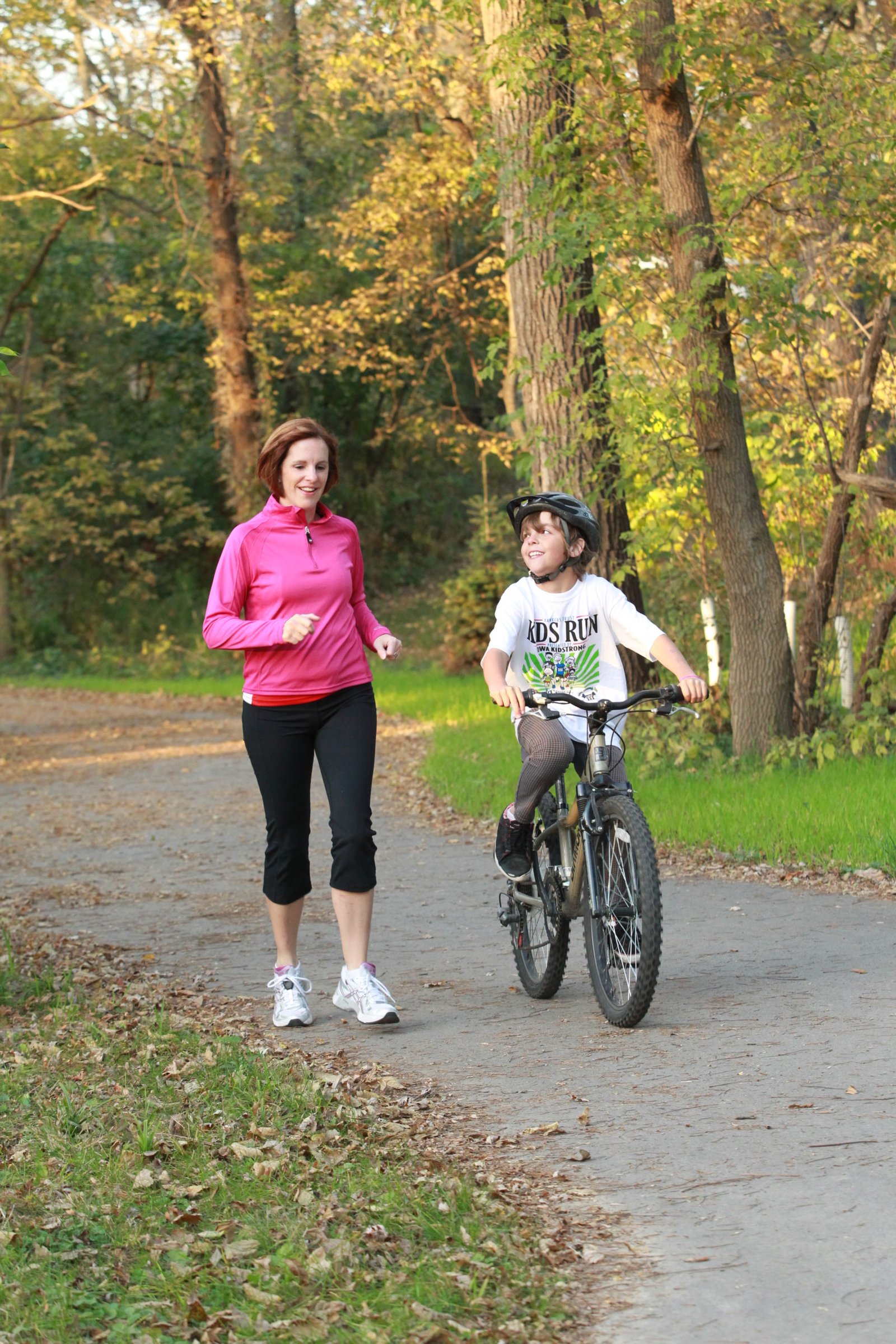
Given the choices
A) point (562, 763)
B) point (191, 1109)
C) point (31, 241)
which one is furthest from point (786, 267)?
point (31, 241)

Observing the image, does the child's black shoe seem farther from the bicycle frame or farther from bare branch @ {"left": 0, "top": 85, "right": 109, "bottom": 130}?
bare branch @ {"left": 0, "top": 85, "right": 109, "bottom": 130}

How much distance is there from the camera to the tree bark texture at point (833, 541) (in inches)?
468

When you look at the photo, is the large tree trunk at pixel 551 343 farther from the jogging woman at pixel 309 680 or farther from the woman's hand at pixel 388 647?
the woman's hand at pixel 388 647

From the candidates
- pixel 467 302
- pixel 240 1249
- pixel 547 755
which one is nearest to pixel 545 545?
pixel 547 755

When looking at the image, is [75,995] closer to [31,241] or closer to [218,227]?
[218,227]

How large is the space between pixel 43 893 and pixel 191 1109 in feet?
16.1

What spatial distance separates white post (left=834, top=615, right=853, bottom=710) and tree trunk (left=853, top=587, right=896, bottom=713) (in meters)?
0.15

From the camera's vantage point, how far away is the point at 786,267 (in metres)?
11.1

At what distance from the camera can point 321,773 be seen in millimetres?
6250

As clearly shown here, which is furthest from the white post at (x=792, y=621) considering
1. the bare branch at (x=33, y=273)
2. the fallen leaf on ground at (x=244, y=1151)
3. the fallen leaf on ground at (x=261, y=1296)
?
the bare branch at (x=33, y=273)

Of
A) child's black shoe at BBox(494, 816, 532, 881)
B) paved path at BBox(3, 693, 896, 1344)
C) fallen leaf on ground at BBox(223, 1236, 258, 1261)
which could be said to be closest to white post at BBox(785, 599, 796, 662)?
paved path at BBox(3, 693, 896, 1344)

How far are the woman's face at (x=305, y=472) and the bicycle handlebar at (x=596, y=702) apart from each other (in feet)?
3.72

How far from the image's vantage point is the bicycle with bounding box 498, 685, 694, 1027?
5562 mm

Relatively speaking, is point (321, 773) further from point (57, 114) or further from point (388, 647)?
point (57, 114)
